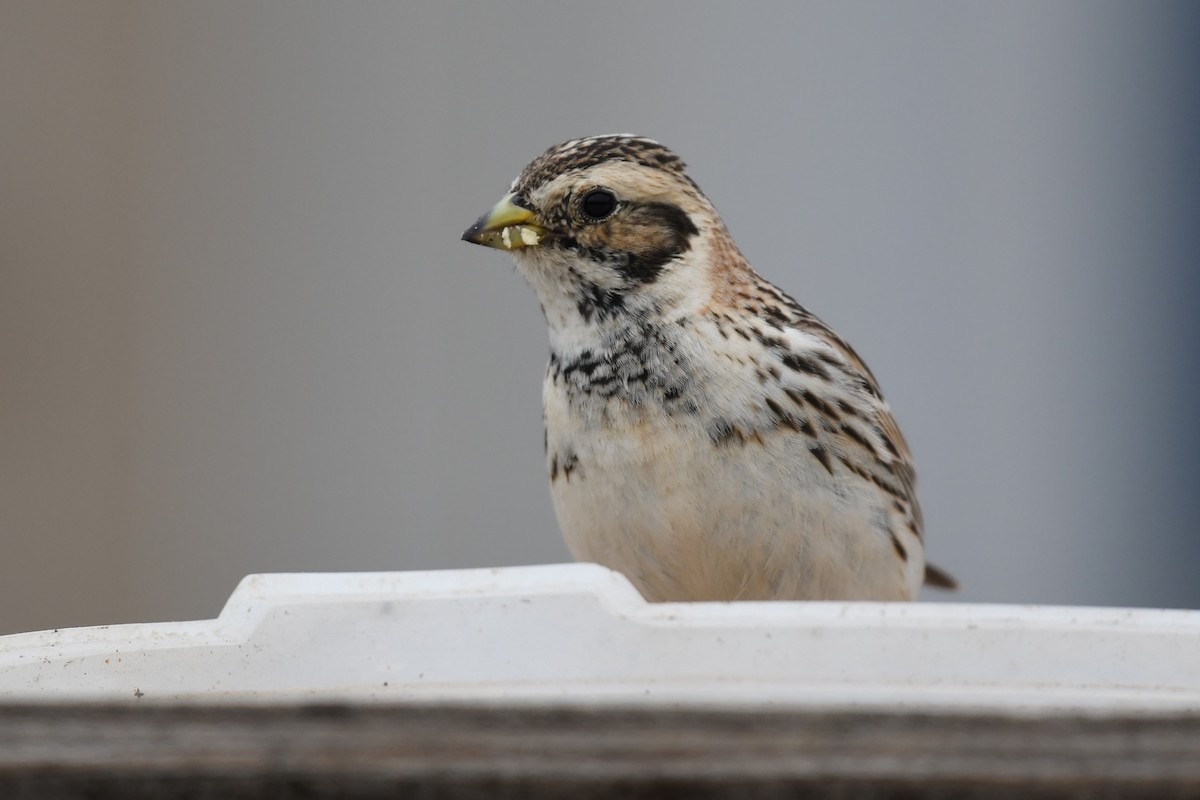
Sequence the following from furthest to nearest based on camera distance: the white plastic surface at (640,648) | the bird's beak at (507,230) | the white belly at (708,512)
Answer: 1. the bird's beak at (507,230)
2. the white belly at (708,512)
3. the white plastic surface at (640,648)

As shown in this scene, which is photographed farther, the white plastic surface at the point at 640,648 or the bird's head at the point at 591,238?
the bird's head at the point at 591,238

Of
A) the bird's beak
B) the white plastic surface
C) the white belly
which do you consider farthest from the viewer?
the bird's beak

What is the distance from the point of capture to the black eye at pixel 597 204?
3596 millimetres

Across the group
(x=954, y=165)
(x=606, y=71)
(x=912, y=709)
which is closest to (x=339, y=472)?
(x=606, y=71)

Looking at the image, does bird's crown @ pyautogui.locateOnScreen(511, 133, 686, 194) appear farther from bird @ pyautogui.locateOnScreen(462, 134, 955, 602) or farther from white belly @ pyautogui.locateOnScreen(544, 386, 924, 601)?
white belly @ pyautogui.locateOnScreen(544, 386, 924, 601)

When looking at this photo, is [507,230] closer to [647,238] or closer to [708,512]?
[647,238]

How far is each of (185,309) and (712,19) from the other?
2.64m

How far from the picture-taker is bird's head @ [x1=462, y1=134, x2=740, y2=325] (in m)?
3.57

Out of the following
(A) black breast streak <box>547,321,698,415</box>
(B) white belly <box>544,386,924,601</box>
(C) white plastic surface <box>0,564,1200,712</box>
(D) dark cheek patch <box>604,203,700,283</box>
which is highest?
(D) dark cheek patch <box>604,203,700,283</box>

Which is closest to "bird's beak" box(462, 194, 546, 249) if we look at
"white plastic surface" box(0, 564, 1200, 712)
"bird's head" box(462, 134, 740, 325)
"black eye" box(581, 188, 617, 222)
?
"bird's head" box(462, 134, 740, 325)

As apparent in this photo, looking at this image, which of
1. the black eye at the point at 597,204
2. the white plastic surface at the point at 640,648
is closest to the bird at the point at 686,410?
the black eye at the point at 597,204

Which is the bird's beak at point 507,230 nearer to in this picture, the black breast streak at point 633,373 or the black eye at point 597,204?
the black eye at point 597,204

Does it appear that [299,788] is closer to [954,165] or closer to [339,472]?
[339,472]

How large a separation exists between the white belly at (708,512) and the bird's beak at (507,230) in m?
0.36
